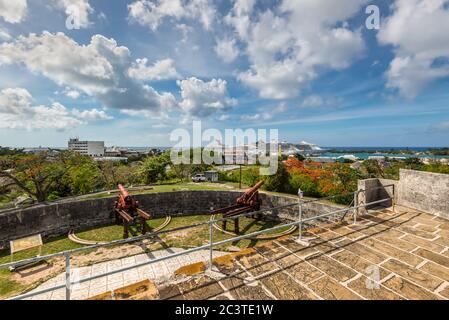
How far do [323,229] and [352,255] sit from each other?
1015mm

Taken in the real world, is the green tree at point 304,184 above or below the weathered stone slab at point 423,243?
below

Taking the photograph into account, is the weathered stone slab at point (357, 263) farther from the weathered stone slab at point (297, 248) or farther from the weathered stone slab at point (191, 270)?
the weathered stone slab at point (191, 270)

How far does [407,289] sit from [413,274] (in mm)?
432

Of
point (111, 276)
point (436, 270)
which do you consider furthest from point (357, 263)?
point (111, 276)

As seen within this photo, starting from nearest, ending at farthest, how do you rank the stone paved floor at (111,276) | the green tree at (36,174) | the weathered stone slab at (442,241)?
the weathered stone slab at (442,241), the stone paved floor at (111,276), the green tree at (36,174)

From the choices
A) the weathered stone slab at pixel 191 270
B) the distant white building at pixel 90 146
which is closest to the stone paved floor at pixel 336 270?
the weathered stone slab at pixel 191 270

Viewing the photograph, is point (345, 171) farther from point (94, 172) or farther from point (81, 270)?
point (94, 172)

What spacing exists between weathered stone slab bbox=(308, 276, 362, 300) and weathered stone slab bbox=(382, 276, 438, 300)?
22.0 inches

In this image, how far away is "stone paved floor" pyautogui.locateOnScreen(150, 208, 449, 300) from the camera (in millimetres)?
2531

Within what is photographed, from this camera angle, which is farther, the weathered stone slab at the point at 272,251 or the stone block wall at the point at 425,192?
the stone block wall at the point at 425,192

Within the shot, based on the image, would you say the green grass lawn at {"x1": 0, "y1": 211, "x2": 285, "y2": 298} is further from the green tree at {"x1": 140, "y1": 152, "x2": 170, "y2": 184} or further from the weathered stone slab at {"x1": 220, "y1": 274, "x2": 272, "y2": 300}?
the green tree at {"x1": 140, "y1": 152, "x2": 170, "y2": 184}

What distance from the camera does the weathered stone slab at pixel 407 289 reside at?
250 centimetres

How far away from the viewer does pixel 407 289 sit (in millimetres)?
2627

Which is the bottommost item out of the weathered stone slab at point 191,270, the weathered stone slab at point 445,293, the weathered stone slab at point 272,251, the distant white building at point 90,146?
the weathered stone slab at point 445,293
